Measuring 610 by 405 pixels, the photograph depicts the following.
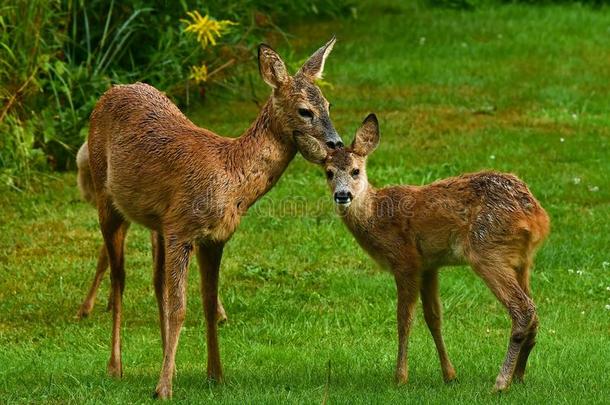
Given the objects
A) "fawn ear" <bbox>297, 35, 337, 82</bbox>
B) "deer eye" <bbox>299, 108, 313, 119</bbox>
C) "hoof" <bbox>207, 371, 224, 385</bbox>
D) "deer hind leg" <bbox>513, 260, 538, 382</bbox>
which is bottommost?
"hoof" <bbox>207, 371, 224, 385</bbox>

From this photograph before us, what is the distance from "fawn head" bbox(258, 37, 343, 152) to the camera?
7605 mm

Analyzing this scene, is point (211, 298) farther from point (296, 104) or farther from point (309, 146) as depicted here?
point (296, 104)

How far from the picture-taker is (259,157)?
7625 millimetres

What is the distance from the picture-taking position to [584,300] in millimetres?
10133

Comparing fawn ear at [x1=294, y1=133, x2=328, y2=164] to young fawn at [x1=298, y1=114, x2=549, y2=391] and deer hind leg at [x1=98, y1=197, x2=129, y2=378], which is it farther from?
→ deer hind leg at [x1=98, y1=197, x2=129, y2=378]

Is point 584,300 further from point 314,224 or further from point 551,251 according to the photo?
point 314,224

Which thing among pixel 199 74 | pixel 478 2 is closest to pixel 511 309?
pixel 199 74

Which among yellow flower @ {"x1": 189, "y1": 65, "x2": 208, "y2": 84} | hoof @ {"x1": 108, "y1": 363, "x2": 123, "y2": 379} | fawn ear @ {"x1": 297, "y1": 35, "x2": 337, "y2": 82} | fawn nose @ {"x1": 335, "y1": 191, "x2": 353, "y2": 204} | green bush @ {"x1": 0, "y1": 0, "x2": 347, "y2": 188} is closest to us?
fawn ear @ {"x1": 297, "y1": 35, "x2": 337, "y2": 82}

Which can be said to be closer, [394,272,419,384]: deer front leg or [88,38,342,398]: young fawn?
[88,38,342,398]: young fawn

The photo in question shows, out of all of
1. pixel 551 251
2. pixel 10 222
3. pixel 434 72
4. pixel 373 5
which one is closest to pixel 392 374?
pixel 551 251

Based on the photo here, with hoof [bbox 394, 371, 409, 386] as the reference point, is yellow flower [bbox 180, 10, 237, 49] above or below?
above

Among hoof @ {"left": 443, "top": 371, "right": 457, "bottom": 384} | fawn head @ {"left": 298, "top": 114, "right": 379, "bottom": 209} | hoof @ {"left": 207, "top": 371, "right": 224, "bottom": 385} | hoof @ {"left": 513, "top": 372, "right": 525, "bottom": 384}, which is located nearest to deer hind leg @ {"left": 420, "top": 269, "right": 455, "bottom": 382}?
hoof @ {"left": 443, "top": 371, "right": 457, "bottom": 384}

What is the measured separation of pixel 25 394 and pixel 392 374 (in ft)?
7.32

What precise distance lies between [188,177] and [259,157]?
1.43 ft
